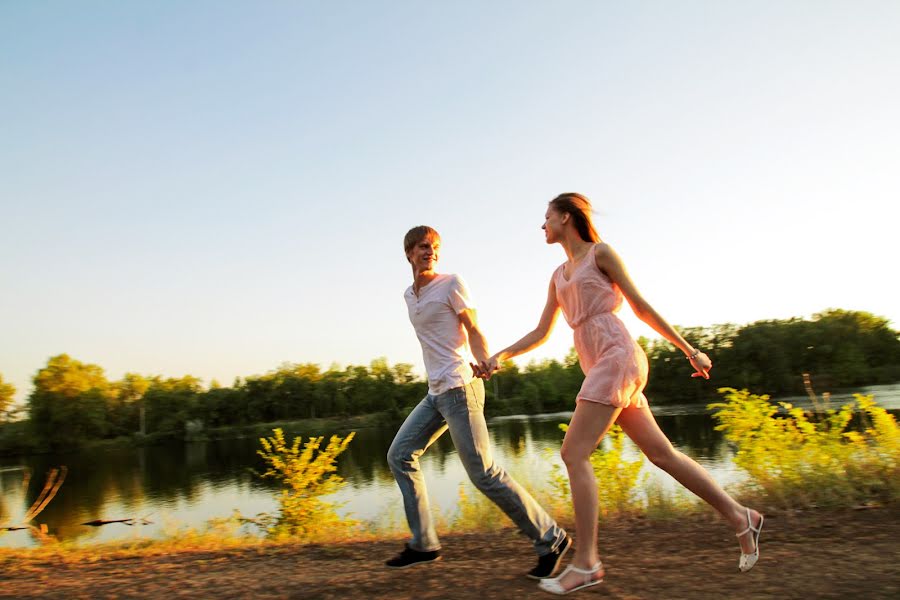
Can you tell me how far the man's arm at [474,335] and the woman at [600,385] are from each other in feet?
1.47

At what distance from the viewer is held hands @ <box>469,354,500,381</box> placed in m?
2.80

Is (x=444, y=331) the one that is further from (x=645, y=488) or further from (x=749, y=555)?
(x=645, y=488)

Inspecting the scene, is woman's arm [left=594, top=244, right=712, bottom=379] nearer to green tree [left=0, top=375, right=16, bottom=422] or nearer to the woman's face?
the woman's face

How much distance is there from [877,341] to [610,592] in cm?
6846

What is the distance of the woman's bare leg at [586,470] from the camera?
8.05 feet

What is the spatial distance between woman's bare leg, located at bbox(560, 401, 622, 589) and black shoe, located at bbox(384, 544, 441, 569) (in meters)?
0.88

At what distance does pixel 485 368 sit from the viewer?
281cm

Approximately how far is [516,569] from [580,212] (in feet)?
5.56

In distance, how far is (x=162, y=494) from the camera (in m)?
27.4

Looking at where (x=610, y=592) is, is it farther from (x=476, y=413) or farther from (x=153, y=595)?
(x=153, y=595)

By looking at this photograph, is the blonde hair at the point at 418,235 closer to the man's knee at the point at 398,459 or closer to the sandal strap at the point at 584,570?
the man's knee at the point at 398,459

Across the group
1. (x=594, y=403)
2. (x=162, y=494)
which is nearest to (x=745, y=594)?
(x=594, y=403)

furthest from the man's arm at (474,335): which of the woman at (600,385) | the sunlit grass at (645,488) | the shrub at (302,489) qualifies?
the shrub at (302,489)

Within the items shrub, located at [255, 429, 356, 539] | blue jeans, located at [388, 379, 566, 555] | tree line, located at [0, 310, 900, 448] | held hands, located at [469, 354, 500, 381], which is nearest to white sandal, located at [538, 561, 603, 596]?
blue jeans, located at [388, 379, 566, 555]
